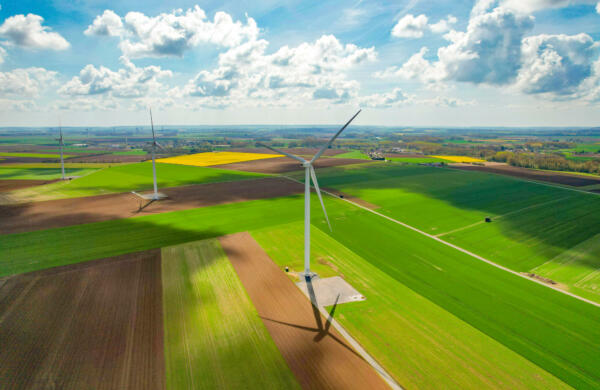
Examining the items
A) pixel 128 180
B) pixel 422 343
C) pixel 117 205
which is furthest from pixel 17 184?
pixel 422 343

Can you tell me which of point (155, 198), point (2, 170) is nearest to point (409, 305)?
point (155, 198)

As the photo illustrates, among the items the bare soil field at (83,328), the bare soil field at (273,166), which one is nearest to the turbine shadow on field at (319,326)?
the bare soil field at (83,328)

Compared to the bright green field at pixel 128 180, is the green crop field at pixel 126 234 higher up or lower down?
lower down

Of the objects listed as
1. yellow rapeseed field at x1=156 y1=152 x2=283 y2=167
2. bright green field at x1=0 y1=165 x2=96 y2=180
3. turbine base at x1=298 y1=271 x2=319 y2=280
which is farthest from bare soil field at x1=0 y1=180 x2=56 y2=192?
turbine base at x1=298 y1=271 x2=319 y2=280

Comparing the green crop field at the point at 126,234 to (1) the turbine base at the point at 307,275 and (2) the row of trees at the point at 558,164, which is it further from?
(2) the row of trees at the point at 558,164

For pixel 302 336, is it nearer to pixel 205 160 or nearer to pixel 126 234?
pixel 126 234

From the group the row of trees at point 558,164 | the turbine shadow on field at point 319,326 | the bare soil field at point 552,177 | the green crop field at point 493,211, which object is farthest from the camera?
the row of trees at point 558,164

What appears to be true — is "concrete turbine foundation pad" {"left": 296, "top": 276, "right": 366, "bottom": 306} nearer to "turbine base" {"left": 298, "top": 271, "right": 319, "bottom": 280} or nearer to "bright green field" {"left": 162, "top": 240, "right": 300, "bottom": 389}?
"turbine base" {"left": 298, "top": 271, "right": 319, "bottom": 280}
